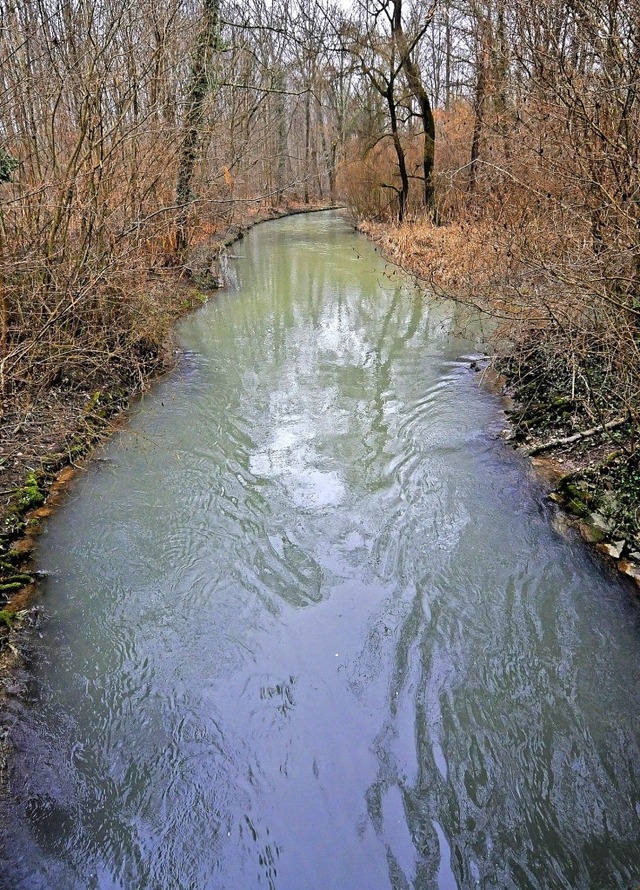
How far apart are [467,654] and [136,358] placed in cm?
648

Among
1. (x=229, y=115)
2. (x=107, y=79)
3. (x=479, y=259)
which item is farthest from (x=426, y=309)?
(x=229, y=115)

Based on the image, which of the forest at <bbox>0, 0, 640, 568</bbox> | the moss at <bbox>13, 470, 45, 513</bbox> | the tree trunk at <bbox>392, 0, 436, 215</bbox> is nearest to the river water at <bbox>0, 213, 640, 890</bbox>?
the moss at <bbox>13, 470, 45, 513</bbox>

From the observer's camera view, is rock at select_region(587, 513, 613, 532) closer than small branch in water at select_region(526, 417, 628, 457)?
Yes

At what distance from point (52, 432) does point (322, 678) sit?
4305 millimetres

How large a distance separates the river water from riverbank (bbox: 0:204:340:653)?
0.75 ft

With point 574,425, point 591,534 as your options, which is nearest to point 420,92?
point 574,425

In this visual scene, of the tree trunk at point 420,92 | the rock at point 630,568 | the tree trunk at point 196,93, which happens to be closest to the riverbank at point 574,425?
the rock at point 630,568

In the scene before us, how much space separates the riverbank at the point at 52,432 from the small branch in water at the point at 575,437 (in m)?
4.83

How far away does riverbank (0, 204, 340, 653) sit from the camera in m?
4.98

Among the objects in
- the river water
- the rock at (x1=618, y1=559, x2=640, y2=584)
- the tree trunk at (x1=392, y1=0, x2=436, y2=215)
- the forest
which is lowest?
the river water

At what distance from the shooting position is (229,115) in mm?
16719

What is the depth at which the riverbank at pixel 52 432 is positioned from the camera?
4.98m

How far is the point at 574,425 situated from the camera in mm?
6371

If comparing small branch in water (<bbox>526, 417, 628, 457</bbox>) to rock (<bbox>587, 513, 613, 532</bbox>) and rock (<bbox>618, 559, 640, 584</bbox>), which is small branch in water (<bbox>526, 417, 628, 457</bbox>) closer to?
rock (<bbox>587, 513, 613, 532</bbox>)
